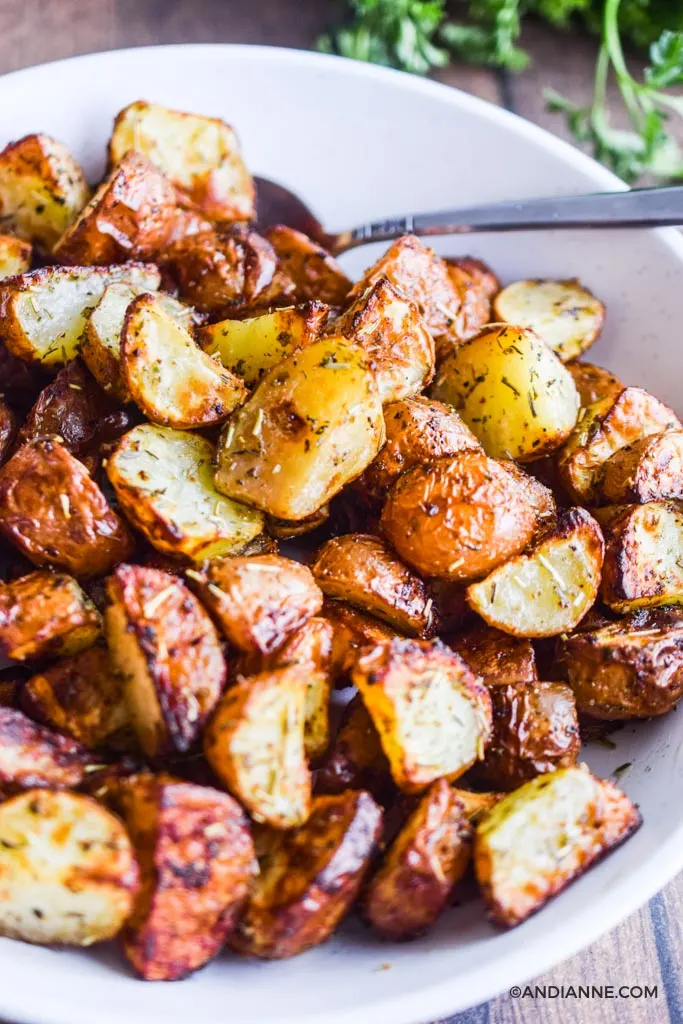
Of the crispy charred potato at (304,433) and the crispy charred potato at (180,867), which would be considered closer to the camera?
the crispy charred potato at (180,867)

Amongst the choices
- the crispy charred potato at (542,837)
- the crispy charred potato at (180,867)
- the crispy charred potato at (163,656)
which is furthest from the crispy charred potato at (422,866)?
the crispy charred potato at (163,656)

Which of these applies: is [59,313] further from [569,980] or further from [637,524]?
[569,980]

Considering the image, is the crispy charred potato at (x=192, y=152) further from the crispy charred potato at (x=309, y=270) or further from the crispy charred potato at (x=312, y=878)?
the crispy charred potato at (x=312, y=878)

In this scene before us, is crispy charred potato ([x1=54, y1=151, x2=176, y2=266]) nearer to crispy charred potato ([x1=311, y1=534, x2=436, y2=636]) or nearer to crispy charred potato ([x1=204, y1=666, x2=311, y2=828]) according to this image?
crispy charred potato ([x1=311, y1=534, x2=436, y2=636])

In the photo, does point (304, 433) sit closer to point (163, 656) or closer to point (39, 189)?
point (163, 656)

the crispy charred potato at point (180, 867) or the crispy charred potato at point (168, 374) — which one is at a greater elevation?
the crispy charred potato at point (168, 374)

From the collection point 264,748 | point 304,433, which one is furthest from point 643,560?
point 264,748
